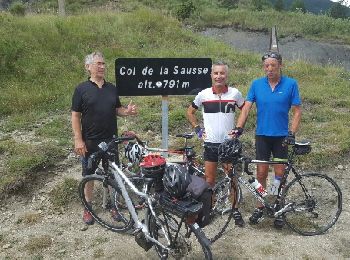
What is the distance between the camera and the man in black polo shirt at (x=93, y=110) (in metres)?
4.14

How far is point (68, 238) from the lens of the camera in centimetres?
435

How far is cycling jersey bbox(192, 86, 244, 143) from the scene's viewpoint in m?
4.18

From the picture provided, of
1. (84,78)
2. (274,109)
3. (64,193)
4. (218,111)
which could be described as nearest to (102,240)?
(64,193)

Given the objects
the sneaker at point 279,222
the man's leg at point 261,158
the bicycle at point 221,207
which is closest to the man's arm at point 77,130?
the bicycle at point 221,207

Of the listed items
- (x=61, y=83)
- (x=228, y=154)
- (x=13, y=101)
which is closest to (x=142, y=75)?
(x=228, y=154)

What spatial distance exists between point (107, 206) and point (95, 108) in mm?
1247

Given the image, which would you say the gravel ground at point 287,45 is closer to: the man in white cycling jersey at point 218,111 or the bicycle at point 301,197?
the bicycle at point 301,197

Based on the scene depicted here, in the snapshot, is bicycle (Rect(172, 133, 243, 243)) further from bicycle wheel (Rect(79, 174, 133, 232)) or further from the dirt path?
bicycle wheel (Rect(79, 174, 133, 232))

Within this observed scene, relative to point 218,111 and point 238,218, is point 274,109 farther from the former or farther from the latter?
point 238,218

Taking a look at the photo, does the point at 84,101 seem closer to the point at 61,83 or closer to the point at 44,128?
the point at 44,128

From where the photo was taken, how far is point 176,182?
125 inches

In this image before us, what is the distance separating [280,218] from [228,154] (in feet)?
3.29

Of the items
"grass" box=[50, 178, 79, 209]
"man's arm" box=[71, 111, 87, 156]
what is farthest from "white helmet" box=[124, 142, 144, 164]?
"grass" box=[50, 178, 79, 209]

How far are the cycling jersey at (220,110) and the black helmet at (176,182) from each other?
107 cm
